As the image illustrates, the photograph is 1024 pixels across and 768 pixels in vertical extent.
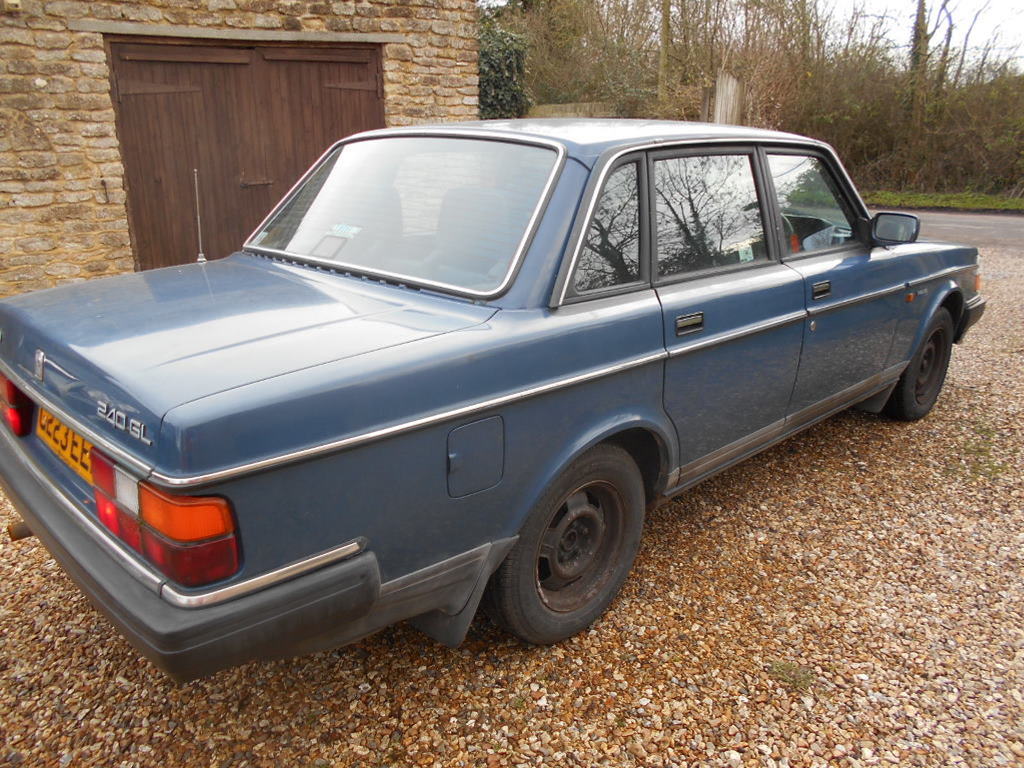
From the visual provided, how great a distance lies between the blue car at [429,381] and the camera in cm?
181

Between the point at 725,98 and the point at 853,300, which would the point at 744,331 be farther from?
the point at 725,98

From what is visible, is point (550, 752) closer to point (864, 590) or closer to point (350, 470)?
point (350, 470)

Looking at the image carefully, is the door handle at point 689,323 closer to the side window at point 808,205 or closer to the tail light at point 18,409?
the side window at point 808,205

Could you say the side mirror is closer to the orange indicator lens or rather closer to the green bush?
the orange indicator lens

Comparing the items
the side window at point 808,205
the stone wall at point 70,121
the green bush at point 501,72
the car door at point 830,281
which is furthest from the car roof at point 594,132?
the green bush at point 501,72

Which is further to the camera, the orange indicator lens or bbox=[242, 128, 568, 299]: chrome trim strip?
bbox=[242, 128, 568, 299]: chrome trim strip

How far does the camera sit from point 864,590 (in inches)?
122

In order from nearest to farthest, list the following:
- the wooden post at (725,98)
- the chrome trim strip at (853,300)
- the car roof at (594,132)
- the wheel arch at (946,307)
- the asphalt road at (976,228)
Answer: the car roof at (594,132)
the chrome trim strip at (853,300)
the wheel arch at (946,307)
the wooden post at (725,98)
the asphalt road at (976,228)

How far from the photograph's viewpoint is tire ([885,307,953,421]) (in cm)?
465

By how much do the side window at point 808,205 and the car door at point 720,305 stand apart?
20 cm

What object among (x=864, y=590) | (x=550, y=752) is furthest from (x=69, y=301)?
(x=864, y=590)

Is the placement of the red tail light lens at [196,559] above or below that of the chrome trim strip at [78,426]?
below

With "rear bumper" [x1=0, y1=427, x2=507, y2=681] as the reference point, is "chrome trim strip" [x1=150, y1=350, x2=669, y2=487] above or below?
above

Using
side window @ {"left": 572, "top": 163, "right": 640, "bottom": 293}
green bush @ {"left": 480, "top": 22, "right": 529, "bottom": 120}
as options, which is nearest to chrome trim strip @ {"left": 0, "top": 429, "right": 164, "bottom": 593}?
side window @ {"left": 572, "top": 163, "right": 640, "bottom": 293}
